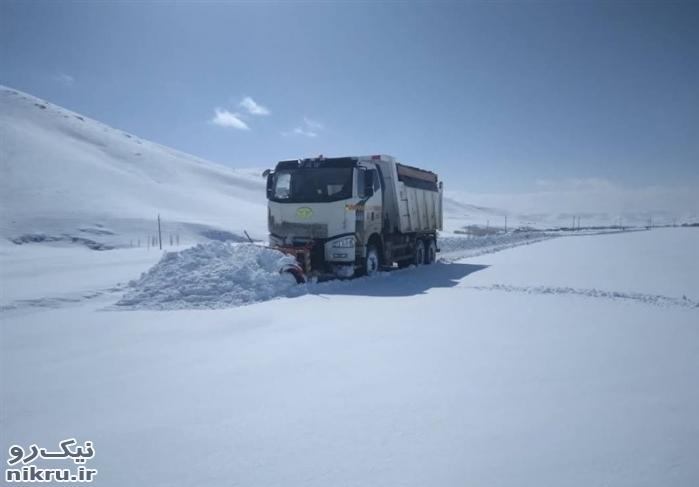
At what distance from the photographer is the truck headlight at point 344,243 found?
1150 cm

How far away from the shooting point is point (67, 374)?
15.5ft

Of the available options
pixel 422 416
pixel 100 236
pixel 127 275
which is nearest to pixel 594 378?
pixel 422 416

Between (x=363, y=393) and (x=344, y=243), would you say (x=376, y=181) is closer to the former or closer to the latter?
(x=344, y=243)

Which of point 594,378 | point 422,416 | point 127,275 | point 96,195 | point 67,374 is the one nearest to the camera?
point 422,416

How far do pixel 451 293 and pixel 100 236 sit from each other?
31.8 meters

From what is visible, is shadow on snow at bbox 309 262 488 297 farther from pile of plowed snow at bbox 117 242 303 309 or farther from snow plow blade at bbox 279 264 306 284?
pile of plowed snow at bbox 117 242 303 309

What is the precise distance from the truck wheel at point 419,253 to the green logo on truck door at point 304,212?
616 centimetres

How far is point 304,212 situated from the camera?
1180 cm

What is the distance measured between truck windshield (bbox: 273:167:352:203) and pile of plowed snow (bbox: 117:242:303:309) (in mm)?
2171

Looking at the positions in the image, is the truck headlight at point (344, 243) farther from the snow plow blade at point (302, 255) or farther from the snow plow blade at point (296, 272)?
the snow plow blade at point (296, 272)

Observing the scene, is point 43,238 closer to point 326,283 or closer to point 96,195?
point 96,195

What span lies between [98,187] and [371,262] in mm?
49792
